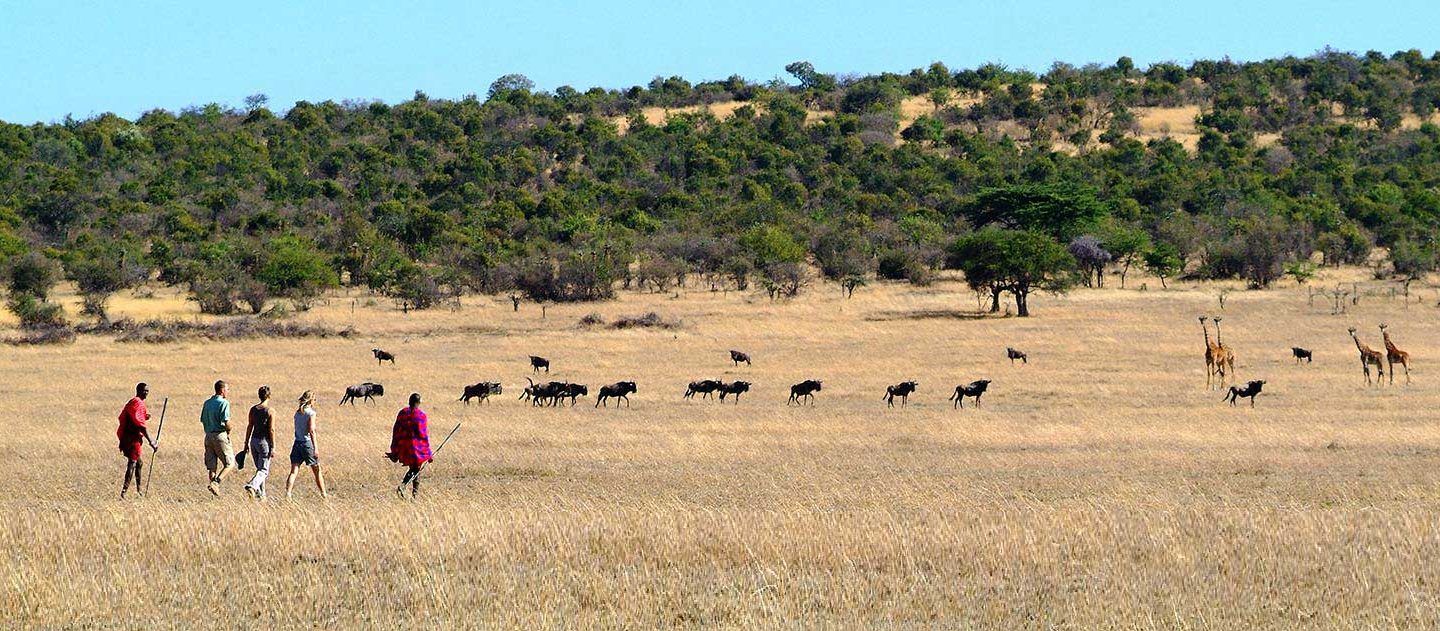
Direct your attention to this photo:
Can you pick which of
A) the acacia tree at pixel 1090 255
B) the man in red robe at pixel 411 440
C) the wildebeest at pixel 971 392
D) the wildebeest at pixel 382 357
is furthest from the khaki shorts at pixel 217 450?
the acacia tree at pixel 1090 255

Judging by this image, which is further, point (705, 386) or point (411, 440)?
point (705, 386)

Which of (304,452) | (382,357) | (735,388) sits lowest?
(735,388)

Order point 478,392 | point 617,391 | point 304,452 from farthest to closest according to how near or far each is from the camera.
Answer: point 478,392 → point 617,391 → point 304,452

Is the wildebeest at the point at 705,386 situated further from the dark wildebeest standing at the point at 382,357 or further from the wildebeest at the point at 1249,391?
the dark wildebeest standing at the point at 382,357

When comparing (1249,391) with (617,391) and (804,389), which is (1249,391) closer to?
(804,389)

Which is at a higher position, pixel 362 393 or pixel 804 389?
pixel 362 393

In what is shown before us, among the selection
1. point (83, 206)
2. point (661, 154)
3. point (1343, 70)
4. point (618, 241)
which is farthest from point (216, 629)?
point (1343, 70)

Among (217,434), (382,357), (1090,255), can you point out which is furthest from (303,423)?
(1090,255)

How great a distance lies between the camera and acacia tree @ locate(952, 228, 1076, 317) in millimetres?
53531

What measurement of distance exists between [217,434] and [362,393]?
13931 millimetres

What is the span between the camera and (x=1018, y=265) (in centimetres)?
5338

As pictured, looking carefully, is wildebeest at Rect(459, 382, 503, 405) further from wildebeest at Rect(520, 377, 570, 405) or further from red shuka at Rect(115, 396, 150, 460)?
red shuka at Rect(115, 396, 150, 460)

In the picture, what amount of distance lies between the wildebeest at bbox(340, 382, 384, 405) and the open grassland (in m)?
0.43

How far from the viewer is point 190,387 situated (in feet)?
107
